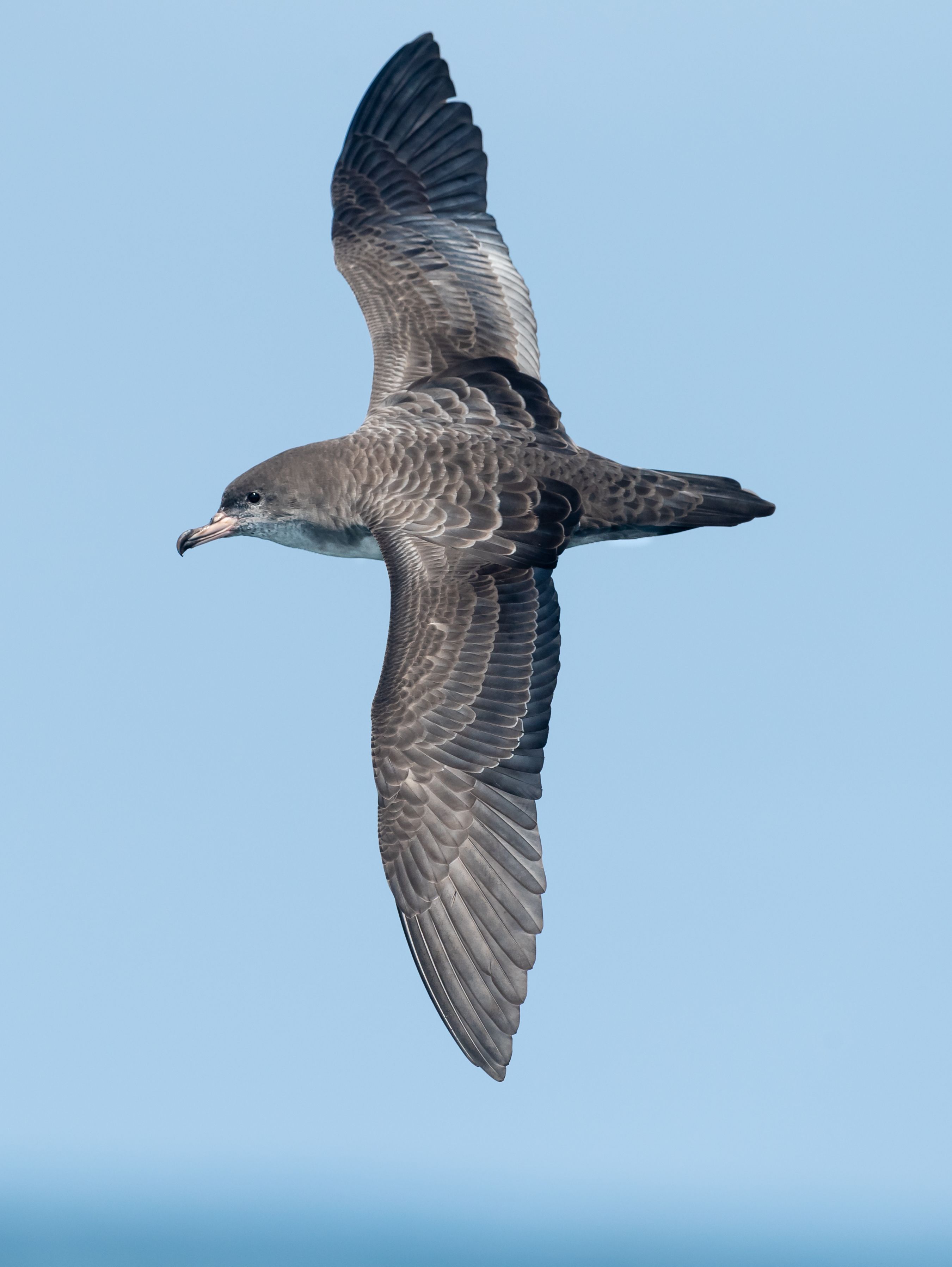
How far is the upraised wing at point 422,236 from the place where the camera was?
14.8 m

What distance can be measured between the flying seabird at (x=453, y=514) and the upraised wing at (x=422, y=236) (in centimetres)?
2

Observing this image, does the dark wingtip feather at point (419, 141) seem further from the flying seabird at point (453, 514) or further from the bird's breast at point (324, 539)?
the bird's breast at point (324, 539)

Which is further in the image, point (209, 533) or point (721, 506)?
point (209, 533)

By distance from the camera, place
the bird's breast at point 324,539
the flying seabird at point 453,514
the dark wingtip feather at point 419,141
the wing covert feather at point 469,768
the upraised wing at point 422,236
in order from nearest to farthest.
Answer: the wing covert feather at point 469,768 → the flying seabird at point 453,514 → the bird's breast at point 324,539 → the upraised wing at point 422,236 → the dark wingtip feather at point 419,141

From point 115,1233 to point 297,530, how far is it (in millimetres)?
155963

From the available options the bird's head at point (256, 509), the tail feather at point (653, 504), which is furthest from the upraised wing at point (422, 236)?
the tail feather at point (653, 504)

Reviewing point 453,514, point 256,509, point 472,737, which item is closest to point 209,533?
point 256,509

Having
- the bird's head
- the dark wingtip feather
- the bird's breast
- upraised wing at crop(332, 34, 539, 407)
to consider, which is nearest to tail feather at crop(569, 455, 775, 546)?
the bird's breast

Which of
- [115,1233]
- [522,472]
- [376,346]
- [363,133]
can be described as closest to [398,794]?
[522,472]

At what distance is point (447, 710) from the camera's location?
12320mm

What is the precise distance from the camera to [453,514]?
13.1 metres

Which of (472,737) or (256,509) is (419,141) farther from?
(472,737)

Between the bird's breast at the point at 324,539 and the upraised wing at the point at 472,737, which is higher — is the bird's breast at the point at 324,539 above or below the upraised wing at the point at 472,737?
above

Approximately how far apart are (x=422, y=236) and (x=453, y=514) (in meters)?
3.33
